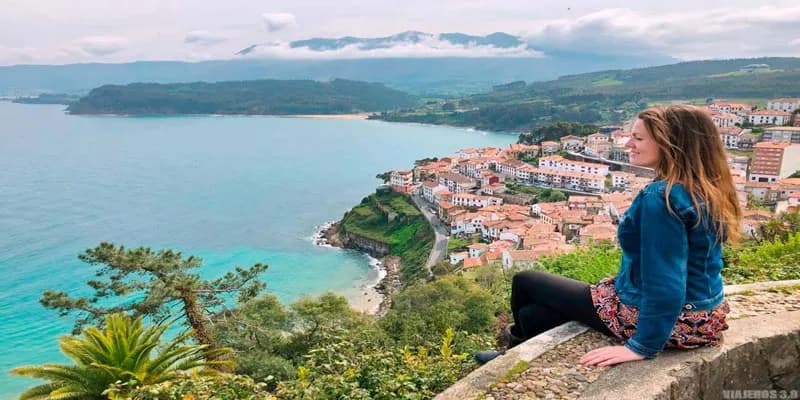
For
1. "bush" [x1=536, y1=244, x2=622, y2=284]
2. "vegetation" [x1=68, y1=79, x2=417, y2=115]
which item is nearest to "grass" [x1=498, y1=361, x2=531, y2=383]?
"bush" [x1=536, y1=244, x2=622, y2=284]

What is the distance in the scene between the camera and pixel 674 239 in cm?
214

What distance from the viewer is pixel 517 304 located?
3.00 metres

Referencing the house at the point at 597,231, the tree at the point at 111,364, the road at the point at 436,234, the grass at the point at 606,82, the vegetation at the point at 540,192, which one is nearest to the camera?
the tree at the point at 111,364

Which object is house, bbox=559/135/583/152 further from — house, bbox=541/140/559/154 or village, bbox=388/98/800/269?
house, bbox=541/140/559/154

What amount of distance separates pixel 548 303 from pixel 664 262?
81cm

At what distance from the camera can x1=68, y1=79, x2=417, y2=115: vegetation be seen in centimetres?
13800

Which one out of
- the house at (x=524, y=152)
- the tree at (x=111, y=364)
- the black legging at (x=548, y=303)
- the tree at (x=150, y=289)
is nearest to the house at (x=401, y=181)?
the house at (x=524, y=152)

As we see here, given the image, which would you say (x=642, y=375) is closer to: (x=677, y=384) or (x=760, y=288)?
(x=677, y=384)

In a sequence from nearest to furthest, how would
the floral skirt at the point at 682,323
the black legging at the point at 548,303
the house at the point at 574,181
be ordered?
the floral skirt at the point at 682,323
the black legging at the point at 548,303
the house at the point at 574,181

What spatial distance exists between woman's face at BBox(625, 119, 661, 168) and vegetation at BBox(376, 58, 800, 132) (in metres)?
91.7

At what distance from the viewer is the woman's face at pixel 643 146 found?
229cm

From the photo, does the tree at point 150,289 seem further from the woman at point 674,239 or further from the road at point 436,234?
the road at point 436,234

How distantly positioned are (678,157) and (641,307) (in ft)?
2.06

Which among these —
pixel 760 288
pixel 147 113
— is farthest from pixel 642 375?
pixel 147 113
